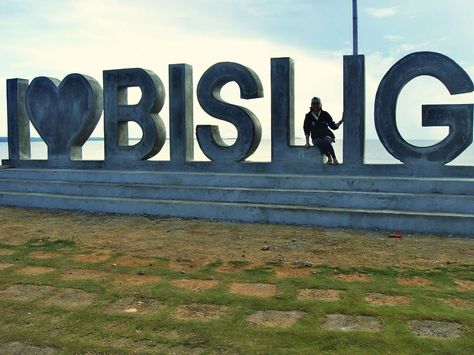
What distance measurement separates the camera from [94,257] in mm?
6766

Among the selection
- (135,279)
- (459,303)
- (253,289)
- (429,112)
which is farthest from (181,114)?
(459,303)

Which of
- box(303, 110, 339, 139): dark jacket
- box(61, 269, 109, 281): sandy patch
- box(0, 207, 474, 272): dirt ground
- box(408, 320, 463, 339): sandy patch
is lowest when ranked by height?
box(61, 269, 109, 281): sandy patch

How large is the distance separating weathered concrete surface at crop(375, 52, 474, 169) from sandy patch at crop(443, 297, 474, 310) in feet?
16.0

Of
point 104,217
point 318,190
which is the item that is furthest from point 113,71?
point 318,190

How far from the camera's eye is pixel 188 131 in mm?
11406

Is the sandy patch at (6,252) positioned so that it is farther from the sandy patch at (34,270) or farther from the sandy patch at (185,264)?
the sandy patch at (185,264)

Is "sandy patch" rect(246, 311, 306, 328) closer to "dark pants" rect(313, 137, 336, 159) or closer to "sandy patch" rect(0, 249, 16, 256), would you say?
"sandy patch" rect(0, 249, 16, 256)

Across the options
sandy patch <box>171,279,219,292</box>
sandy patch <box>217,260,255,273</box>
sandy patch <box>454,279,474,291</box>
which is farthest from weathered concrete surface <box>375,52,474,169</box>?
sandy patch <box>171,279,219,292</box>

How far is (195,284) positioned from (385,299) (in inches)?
79.6

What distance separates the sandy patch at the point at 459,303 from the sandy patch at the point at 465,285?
411 mm

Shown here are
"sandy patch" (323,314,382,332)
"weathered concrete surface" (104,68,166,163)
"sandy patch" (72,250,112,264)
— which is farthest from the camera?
"weathered concrete surface" (104,68,166,163)

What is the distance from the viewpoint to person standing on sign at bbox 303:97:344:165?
10.1 m

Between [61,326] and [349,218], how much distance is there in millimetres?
5460

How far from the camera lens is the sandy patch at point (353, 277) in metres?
5.45
